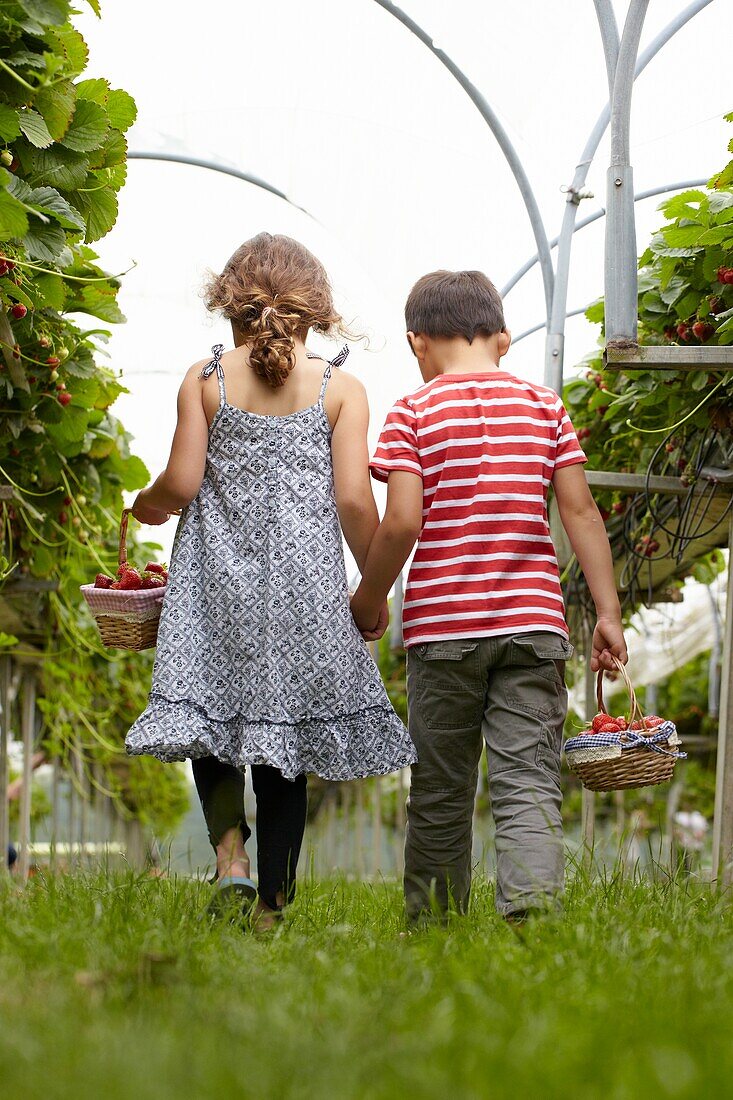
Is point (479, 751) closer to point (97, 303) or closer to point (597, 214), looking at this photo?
point (97, 303)

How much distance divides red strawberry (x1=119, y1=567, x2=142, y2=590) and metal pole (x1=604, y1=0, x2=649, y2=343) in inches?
49.6

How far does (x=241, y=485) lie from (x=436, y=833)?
0.88 meters

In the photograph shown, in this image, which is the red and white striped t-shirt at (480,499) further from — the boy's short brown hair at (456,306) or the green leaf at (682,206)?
the green leaf at (682,206)

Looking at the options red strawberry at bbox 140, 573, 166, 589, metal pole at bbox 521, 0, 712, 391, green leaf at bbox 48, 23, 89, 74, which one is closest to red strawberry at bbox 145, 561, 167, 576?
red strawberry at bbox 140, 573, 166, 589

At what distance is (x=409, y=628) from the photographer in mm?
2910

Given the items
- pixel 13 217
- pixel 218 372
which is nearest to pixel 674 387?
pixel 218 372

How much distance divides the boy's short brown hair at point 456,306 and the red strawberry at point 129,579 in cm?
88

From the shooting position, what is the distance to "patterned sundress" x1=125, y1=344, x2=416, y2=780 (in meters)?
2.77

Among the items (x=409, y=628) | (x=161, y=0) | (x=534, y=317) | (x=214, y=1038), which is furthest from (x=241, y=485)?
(x=534, y=317)

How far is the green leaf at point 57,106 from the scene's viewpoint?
267 cm

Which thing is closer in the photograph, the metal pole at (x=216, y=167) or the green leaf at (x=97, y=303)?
the green leaf at (x=97, y=303)

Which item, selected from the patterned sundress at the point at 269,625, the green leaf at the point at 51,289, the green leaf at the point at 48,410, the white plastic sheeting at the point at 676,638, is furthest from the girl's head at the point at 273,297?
the white plastic sheeting at the point at 676,638

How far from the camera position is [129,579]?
3.04 m

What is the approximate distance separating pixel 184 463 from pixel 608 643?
40.2 inches
